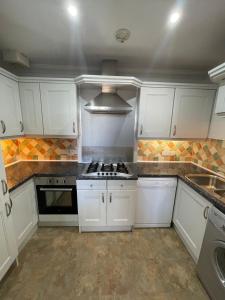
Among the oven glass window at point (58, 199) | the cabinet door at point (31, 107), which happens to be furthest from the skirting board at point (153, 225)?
the cabinet door at point (31, 107)

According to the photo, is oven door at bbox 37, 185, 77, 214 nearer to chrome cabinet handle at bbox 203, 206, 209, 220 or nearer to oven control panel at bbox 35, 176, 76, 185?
oven control panel at bbox 35, 176, 76, 185

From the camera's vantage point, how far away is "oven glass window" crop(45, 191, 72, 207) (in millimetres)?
2051

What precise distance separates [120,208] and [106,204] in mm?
204

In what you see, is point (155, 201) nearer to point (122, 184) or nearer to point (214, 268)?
point (122, 184)

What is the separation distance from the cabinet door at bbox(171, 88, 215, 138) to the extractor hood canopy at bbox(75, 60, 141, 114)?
0.69 m

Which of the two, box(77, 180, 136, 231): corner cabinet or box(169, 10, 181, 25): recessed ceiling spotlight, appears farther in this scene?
box(77, 180, 136, 231): corner cabinet

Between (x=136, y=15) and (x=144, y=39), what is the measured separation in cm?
38

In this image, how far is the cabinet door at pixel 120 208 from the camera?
Answer: 2.00m

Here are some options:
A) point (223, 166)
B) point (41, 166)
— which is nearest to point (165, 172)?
point (223, 166)

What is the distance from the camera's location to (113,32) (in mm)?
1459

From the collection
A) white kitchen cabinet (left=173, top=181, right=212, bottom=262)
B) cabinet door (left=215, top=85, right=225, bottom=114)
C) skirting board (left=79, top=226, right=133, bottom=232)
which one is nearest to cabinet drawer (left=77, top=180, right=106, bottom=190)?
skirting board (left=79, top=226, right=133, bottom=232)

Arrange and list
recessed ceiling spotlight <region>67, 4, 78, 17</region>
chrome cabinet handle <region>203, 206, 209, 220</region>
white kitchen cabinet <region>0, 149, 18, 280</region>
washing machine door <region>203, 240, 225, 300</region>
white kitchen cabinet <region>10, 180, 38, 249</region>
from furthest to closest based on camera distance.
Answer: white kitchen cabinet <region>10, 180, 38, 249</region> → chrome cabinet handle <region>203, 206, 209, 220</region> → white kitchen cabinet <region>0, 149, 18, 280</region> → washing machine door <region>203, 240, 225, 300</region> → recessed ceiling spotlight <region>67, 4, 78, 17</region>

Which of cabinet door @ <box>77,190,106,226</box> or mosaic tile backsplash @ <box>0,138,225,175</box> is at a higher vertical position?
mosaic tile backsplash @ <box>0,138,225,175</box>

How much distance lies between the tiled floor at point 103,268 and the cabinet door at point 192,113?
1530 millimetres
